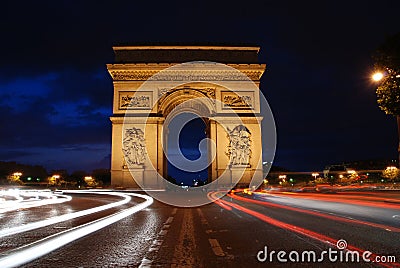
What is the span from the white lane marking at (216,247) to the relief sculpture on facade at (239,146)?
1202 inches

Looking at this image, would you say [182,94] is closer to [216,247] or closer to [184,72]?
[184,72]

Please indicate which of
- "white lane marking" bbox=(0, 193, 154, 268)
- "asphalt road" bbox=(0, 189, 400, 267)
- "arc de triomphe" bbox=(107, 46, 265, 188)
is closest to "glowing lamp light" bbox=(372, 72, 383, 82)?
"asphalt road" bbox=(0, 189, 400, 267)

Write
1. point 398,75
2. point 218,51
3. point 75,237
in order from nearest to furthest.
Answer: point 75,237 → point 398,75 → point 218,51

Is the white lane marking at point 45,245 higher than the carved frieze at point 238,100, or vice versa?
the carved frieze at point 238,100

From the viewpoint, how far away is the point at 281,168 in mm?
112000

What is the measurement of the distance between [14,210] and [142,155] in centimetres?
2229

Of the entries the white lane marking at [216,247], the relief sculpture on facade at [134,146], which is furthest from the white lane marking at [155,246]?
the relief sculpture on facade at [134,146]

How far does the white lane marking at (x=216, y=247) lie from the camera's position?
595 cm

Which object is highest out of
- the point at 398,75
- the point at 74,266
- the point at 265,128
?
the point at 265,128

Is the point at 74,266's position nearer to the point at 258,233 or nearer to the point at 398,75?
the point at 258,233

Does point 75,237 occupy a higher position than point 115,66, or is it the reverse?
point 115,66

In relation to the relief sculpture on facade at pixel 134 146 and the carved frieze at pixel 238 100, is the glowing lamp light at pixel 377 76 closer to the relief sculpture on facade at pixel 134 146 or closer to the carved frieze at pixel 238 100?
the carved frieze at pixel 238 100

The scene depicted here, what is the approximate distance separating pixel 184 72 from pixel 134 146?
8.25 metres

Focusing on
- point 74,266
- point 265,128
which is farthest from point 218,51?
point 74,266
